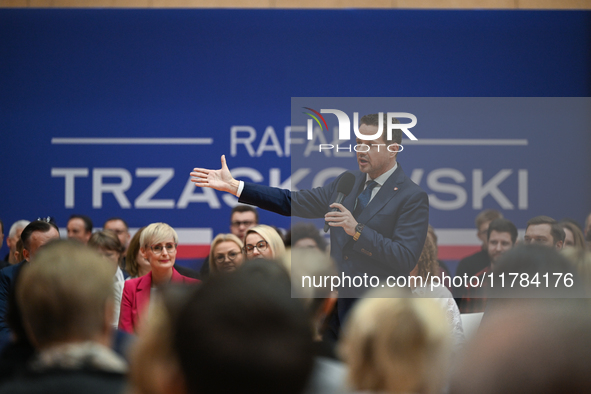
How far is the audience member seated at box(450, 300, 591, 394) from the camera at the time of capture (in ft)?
2.13

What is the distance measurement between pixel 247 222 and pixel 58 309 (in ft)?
11.2

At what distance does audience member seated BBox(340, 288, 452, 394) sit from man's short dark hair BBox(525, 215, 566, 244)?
2019 mm

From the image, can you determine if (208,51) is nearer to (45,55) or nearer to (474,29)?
(45,55)

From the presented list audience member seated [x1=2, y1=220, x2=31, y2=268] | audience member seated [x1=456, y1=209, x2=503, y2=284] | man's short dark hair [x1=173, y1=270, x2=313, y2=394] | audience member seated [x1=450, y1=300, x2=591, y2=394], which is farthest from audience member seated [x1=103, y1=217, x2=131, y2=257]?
audience member seated [x1=450, y1=300, x2=591, y2=394]

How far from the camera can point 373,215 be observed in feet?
8.88

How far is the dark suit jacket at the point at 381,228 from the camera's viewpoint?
265cm

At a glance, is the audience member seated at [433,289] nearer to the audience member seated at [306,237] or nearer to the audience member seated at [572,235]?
the audience member seated at [306,237]

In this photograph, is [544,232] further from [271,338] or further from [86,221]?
[86,221]

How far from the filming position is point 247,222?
466 centimetres

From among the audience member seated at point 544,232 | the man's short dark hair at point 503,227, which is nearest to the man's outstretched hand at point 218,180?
the man's short dark hair at point 503,227

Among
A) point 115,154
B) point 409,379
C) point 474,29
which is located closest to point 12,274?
point 115,154

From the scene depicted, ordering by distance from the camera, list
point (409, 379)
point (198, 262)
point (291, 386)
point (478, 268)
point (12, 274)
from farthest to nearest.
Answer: point (198, 262) → point (12, 274) → point (478, 268) → point (409, 379) → point (291, 386)

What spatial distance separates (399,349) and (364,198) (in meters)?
1.73
